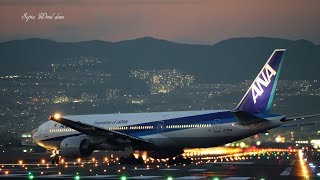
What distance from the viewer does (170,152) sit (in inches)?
2640

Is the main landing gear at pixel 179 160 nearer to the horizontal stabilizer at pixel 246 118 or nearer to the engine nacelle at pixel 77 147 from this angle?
the engine nacelle at pixel 77 147

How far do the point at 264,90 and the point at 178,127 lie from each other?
→ 7365mm

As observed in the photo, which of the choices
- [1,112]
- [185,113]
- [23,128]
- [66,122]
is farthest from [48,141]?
[1,112]

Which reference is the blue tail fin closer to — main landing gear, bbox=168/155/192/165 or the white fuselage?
the white fuselage

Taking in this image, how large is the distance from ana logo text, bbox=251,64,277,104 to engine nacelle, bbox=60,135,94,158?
44.0ft

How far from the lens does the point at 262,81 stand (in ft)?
201

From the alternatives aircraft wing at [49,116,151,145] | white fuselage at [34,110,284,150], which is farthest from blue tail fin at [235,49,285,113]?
aircraft wing at [49,116,151,145]

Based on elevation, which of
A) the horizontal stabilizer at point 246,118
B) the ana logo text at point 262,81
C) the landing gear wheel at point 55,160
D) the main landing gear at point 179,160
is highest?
the ana logo text at point 262,81

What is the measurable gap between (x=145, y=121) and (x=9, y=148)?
1525 inches

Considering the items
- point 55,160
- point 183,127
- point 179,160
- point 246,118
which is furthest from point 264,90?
point 55,160

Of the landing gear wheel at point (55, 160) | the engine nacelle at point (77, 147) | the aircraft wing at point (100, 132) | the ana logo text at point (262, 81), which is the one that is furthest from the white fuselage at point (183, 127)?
the engine nacelle at point (77, 147)

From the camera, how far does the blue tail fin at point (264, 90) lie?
60.5 m

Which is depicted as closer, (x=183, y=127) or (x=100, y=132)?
(x=183, y=127)

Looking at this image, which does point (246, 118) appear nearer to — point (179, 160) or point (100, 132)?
point (179, 160)
